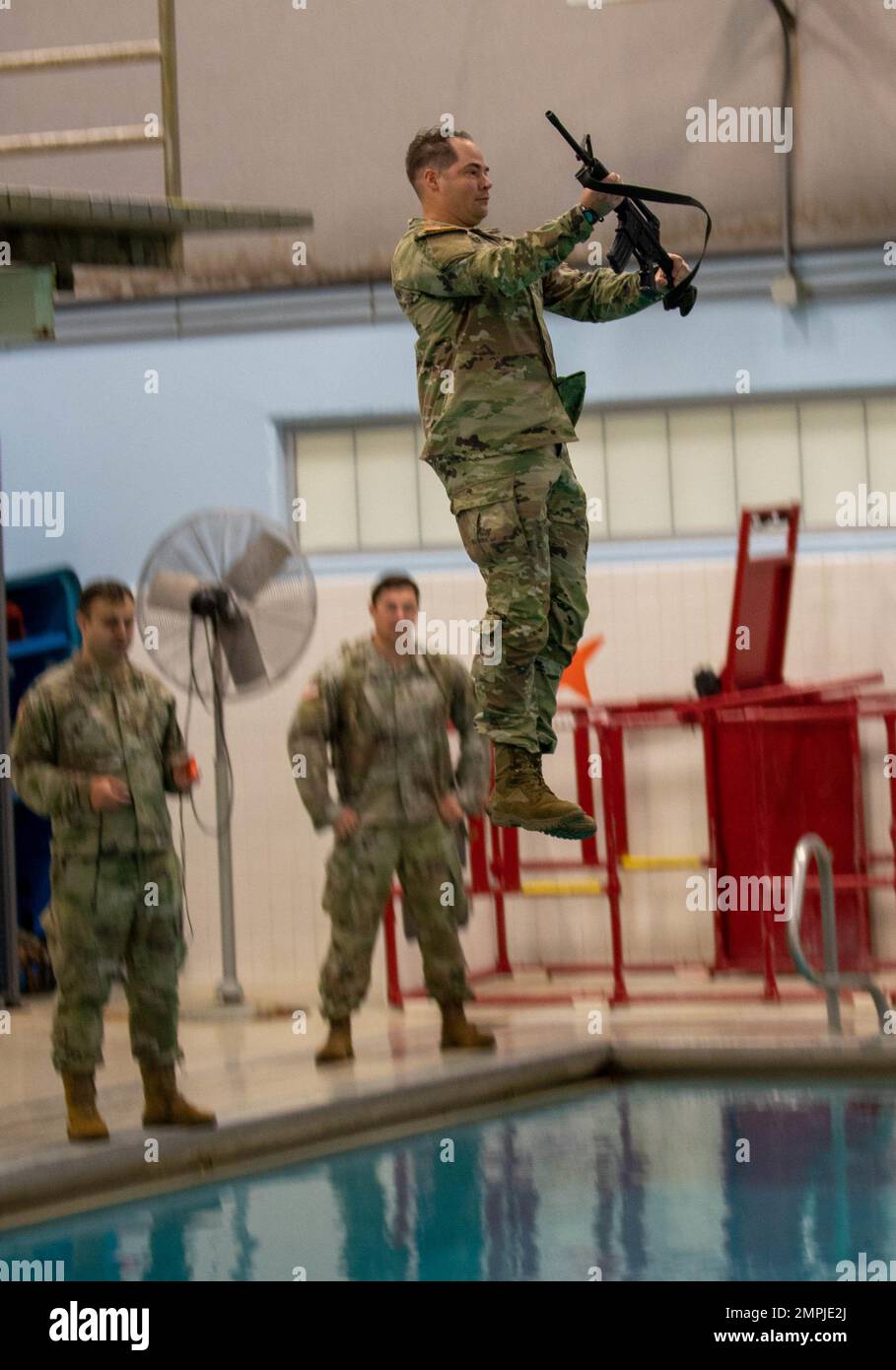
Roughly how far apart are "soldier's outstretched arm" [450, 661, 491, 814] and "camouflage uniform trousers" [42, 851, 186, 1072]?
190 cm

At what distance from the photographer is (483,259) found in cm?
463

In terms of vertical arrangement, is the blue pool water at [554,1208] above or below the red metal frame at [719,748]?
below

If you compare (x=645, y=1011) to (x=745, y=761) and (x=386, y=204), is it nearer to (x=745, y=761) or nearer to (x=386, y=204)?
(x=745, y=761)

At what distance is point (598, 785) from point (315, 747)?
2.66 m

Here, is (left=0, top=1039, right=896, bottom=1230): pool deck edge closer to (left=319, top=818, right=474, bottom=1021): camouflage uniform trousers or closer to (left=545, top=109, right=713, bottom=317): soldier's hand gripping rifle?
(left=319, top=818, right=474, bottom=1021): camouflage uniform trousers

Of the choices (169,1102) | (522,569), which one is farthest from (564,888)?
(522,569)

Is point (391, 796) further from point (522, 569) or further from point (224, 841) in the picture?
point (522, 569)

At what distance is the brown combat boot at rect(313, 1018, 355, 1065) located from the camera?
8703 millimetres

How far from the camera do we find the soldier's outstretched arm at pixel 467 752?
8.71 m

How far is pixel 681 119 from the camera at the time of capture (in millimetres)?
10734

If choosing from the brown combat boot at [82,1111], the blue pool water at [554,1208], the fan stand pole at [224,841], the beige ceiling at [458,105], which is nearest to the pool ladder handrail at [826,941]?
the blue pool water at [554,1208]

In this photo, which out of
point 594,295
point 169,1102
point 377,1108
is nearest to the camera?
point 594,295

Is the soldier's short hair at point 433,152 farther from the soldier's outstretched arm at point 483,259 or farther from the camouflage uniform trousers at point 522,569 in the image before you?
the camouflage uniform trousers at point 522,569

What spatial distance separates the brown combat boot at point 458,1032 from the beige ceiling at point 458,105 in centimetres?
456
